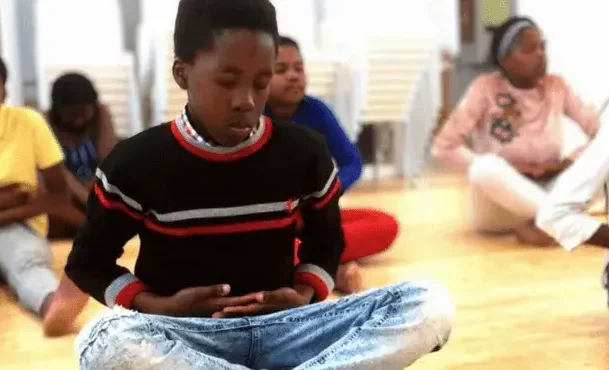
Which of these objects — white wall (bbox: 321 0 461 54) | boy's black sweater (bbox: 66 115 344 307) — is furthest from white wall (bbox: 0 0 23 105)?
boy's black sweater (bbox: 66 115 344 307)

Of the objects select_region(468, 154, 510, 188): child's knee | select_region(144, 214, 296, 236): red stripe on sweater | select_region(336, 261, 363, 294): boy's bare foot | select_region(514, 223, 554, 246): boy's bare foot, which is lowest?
select_region(514, 223, 554, 246): boy's bare foot

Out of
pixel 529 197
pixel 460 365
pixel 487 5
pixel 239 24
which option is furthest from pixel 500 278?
pixel 487 5

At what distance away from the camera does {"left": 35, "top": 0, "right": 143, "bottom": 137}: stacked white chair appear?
3.34 metres

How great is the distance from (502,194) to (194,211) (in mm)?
1686

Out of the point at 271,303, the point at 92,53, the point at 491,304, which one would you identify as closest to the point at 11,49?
the point at 92,53

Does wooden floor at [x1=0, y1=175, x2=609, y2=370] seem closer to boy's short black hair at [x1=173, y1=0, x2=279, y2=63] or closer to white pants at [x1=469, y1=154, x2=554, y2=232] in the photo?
white pants at [x1=469, y1=154, x2=554, y2=232]

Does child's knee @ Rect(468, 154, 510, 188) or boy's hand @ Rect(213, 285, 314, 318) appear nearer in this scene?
boy's hand @ Rect(213, 285, 314, 318)

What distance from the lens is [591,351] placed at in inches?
57.4

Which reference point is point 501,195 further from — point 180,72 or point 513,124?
point 180,72

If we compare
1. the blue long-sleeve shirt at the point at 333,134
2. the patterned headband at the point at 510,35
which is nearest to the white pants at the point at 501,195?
the patterned headband at the point at 510,35

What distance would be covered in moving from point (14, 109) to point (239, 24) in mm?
1247

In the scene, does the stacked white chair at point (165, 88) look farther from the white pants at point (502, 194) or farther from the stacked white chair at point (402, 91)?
the white pants at point (502, 194)

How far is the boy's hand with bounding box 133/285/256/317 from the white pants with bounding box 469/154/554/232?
5.40ft

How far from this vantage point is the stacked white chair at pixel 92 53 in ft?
11.0
